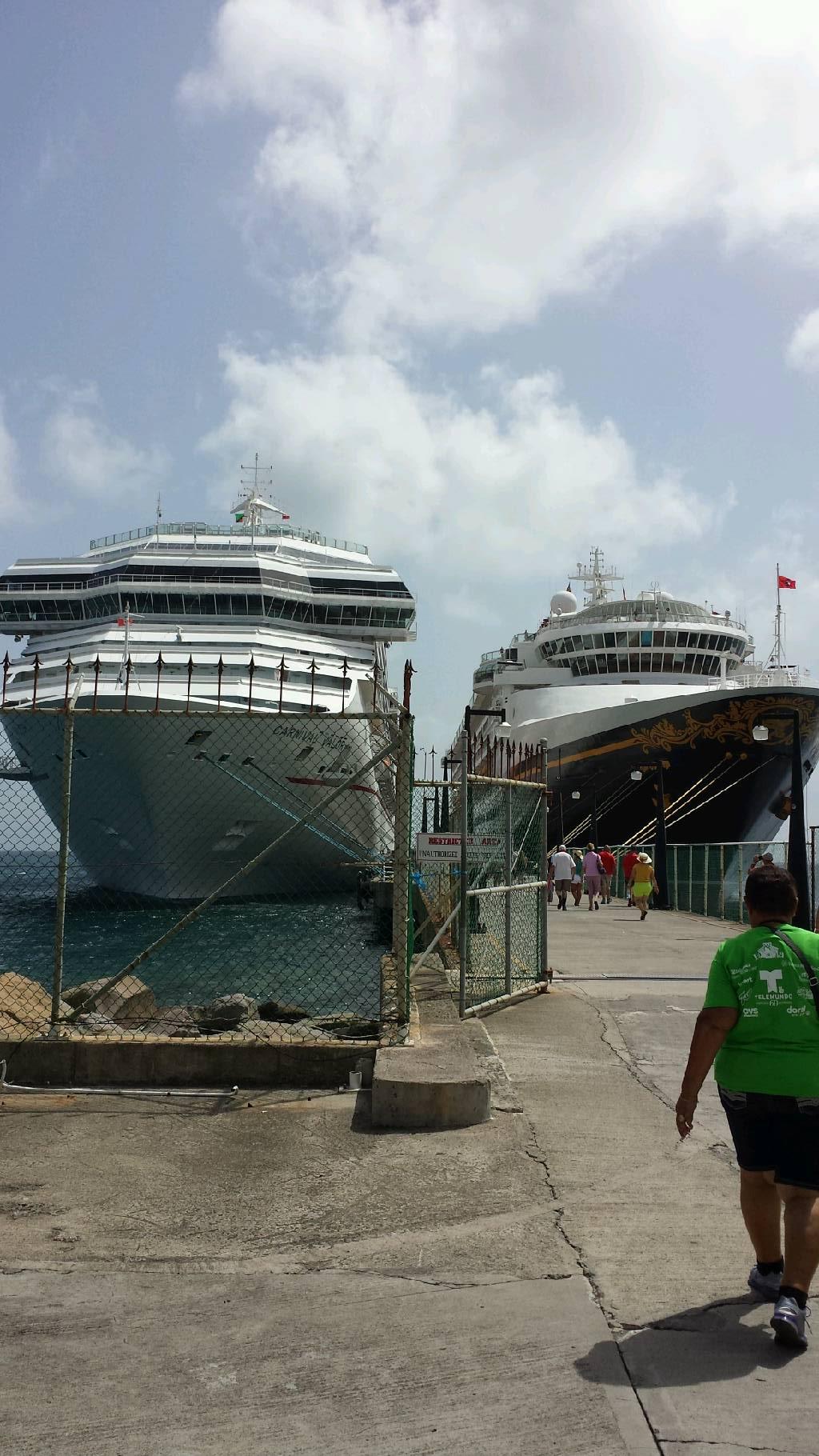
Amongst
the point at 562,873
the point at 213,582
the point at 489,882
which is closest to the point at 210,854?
the point at 562,873

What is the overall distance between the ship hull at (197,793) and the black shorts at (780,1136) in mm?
18930

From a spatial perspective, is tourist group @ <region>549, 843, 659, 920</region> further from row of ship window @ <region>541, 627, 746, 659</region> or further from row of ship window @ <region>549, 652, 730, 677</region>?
row of ship window @ <region>541, 627, 746, 659</region>

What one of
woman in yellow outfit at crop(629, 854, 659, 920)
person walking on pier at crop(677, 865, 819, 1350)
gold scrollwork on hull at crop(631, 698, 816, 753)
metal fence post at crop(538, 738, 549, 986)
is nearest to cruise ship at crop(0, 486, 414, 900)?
woman in yellow outfit at crop(629, 854, 659, 920)

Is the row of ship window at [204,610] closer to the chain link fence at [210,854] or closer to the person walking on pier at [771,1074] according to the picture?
the chain link fence at [210,854]

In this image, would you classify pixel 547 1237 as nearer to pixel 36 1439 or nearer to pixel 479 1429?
pixel 479 1429

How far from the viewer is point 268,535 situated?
3997 cm

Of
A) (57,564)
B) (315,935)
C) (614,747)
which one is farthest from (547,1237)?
(57,564)

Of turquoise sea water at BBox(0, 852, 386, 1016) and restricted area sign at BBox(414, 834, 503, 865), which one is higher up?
restricted area sign at BBox(414, 834, 503, 865)

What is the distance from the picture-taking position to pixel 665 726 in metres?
33.6

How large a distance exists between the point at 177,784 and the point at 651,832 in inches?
652

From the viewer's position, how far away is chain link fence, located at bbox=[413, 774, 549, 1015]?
753 centimetres

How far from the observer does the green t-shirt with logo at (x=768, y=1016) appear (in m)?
3.36

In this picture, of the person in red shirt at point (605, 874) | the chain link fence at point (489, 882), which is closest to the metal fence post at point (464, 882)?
the chain link fence at point (489, 882)

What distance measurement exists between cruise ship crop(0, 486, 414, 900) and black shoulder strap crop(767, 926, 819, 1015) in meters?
13.5
